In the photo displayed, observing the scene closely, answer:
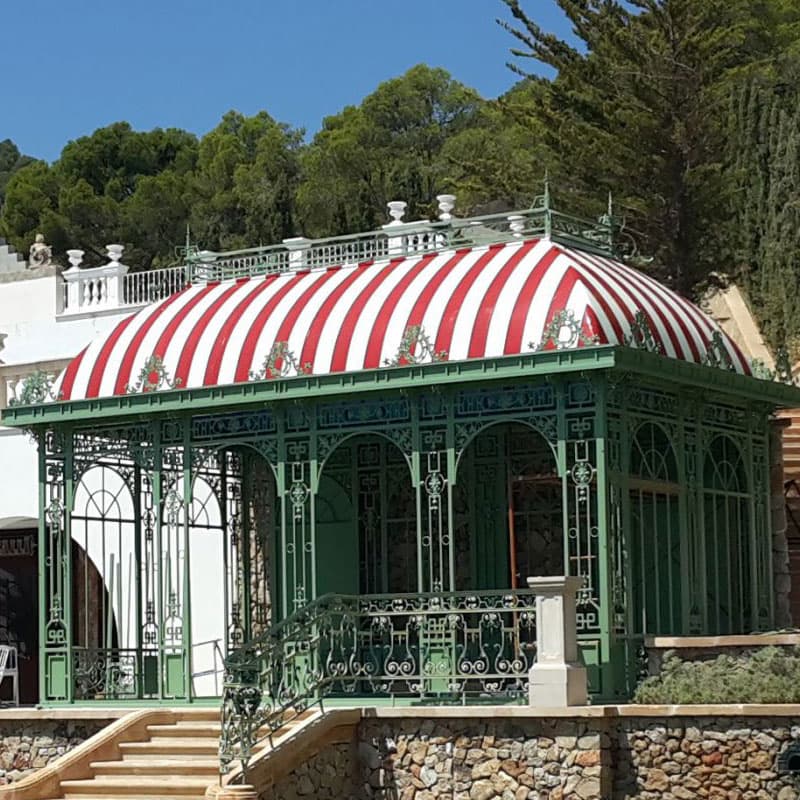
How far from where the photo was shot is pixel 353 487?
20.5 meters

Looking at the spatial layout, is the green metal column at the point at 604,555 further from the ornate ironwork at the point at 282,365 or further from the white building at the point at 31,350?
the white building at the point at 31,350

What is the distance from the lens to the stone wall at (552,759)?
15.2m

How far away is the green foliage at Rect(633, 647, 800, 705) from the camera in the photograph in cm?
1536

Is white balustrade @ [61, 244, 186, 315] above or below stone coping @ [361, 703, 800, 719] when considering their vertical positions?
above

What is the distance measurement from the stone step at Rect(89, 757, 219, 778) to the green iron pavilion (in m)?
0.92

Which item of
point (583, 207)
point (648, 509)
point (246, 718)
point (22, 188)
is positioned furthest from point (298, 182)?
point (246, 718)

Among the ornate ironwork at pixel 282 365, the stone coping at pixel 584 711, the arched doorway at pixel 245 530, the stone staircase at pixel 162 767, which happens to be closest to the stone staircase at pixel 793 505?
the arched doorway at pixel 245 530

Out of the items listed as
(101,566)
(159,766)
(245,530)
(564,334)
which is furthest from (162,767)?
(101,566)

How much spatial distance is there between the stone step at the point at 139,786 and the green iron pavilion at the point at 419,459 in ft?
3.19

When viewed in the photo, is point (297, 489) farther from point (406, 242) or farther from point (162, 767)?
point (406, 242)

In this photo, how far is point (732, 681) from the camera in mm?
15562

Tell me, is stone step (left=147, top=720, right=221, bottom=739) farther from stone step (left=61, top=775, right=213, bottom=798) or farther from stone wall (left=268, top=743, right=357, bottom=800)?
stone wall (left=268, top=743, right=357, bottom=800)

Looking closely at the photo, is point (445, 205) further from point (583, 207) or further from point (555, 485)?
point (583, 207)

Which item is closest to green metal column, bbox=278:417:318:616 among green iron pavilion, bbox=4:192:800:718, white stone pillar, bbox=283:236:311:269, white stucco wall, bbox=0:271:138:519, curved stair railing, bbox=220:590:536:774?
green iron pavilion, bbox=4:192:800:718
